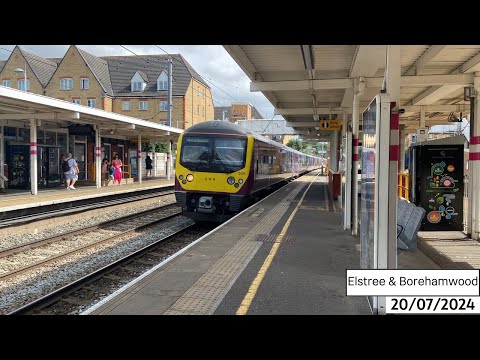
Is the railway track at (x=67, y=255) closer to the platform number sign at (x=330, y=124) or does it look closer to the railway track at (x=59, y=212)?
the railway track at (x=59, y=212)

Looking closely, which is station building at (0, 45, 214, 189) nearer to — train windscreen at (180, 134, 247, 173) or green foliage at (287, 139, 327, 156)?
green foliage at (287, 139, 327, 156)

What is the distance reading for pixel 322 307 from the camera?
490 cm

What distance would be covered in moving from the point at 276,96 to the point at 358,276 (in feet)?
39.2

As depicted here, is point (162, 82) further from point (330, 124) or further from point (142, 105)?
point (330, 124)

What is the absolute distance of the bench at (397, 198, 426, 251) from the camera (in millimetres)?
6324

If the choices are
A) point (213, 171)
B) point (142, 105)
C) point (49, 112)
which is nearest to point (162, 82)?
point (142, 105)

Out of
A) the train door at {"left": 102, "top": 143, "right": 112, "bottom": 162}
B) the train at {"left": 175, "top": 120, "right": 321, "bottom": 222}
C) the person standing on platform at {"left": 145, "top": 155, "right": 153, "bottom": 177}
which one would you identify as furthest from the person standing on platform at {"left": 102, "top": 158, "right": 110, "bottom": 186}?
the train at {"left": 175, "top": 120, "right": 321, "bottom": 222}

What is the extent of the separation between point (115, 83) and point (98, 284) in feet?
153

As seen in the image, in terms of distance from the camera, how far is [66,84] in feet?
156

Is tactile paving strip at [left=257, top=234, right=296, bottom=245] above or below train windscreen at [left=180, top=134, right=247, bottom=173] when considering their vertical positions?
below

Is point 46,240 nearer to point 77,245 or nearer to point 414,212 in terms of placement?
point 77,245

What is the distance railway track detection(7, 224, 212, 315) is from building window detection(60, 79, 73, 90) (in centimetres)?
4171

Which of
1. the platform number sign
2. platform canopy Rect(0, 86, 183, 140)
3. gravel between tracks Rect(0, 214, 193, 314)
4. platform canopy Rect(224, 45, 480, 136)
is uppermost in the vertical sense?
platform canopy Rect(224, 45, 480, 136)
